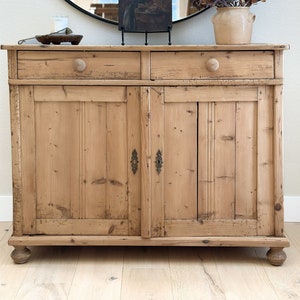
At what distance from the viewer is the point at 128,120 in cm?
241

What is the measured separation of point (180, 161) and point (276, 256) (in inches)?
20.9

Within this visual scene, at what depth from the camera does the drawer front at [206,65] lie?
238 cm

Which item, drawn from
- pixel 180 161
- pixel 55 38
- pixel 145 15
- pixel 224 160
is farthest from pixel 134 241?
pixel 145 15

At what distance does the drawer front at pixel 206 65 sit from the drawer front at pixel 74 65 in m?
0.10

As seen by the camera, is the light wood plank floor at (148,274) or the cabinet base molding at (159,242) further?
the cabinet base molding at (159,242)

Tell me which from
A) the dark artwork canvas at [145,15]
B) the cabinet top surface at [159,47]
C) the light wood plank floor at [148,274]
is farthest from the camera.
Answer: the dark artwork canvas at [145,15]

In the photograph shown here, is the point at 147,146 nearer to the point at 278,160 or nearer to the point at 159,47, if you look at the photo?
the point at 159,47

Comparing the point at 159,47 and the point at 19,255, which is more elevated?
the point at 159,47

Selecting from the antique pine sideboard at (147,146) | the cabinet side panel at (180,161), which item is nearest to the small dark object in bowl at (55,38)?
the antique pine sideboard at (147,146)

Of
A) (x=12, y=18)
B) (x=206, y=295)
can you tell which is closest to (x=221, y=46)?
(x=206, y=295)

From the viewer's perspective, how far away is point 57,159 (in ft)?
8.02

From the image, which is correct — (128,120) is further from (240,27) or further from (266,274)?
(266,274)

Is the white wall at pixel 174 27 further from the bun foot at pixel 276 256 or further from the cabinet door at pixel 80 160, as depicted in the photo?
the bun foot at pixel 276 256

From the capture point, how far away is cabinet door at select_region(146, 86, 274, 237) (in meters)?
2.39
